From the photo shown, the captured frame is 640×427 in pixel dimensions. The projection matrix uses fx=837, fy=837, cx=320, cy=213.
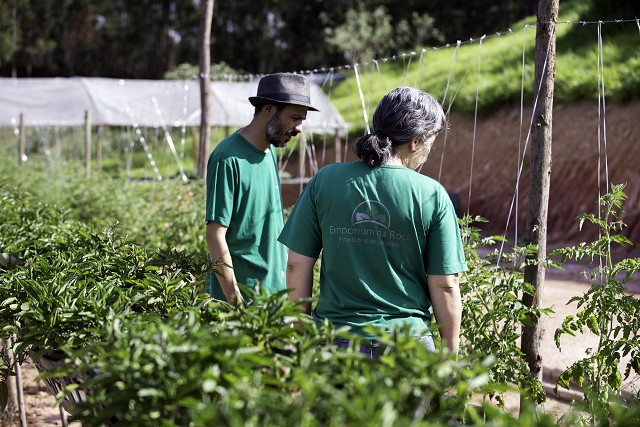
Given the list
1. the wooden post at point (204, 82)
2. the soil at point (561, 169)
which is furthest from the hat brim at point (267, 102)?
the soil at point (561, 169)

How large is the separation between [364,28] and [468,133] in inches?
564

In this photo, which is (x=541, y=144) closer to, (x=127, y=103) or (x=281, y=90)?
(x=281, y=90)

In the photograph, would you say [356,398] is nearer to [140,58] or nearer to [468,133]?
[468,133]

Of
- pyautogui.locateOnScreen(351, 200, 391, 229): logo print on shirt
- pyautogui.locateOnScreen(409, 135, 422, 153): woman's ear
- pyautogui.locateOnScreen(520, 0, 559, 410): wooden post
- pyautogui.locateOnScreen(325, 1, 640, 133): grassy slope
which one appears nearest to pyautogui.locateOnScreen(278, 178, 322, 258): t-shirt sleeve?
pyautogui.locateOnScreen(351, 200, 391, 229): logo print on shirt

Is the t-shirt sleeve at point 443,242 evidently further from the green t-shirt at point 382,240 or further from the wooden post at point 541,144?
the wooden post at point 541,144

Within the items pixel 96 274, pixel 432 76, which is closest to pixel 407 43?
pixel 432 76

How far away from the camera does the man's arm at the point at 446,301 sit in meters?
2.62

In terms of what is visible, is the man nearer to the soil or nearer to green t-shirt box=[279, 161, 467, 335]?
green t-shirt box=[279, 161, 467, 335]

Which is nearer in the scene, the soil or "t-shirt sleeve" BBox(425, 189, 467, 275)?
"t-shirt sleeve" BBox(425, 189, 467, 275)

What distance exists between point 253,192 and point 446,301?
1212 millimetres

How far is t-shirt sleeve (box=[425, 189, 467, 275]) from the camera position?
258 cm

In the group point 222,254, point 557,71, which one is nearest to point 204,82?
point 222,254

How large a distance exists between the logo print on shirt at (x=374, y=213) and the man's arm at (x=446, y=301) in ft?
0.78

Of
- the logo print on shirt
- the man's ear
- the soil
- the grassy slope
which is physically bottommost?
the soil
